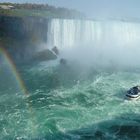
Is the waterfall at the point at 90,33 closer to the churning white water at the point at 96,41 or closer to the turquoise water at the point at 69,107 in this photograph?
the churning white water at the point at 96,41

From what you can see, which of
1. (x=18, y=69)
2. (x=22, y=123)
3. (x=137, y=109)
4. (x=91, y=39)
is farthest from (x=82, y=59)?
(x=22, y=123)

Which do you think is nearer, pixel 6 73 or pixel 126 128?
pixel 126 128

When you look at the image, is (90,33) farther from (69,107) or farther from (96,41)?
(69,107)

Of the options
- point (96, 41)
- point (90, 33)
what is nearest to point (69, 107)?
point (90, 33)

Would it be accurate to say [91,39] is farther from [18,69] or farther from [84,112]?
[84,112]

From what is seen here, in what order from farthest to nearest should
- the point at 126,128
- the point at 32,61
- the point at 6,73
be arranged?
the point at 32,61 < the point at 6,73 < the point at 126,128

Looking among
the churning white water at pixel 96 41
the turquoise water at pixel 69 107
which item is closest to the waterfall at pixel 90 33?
the churning white water at pixel 96 41

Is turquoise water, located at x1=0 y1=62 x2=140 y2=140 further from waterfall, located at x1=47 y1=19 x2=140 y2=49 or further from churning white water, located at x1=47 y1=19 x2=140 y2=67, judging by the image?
waterfall, located at x1=47 y1=19 x2=140 y2=49
